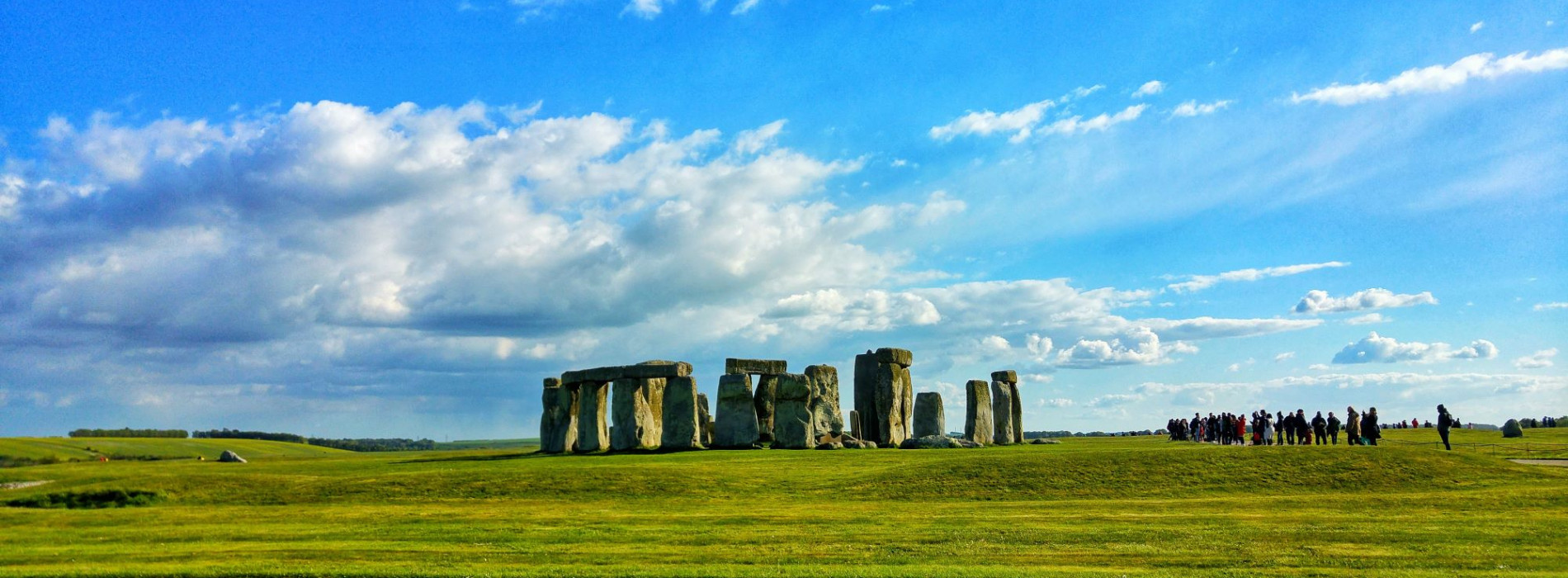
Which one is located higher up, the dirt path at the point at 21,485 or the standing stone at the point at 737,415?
the standing stone at the point at 737,415

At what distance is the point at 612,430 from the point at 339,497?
1390cm

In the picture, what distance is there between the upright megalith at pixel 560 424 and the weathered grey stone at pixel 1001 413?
1623 centimetres

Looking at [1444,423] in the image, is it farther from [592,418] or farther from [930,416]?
[592,418]

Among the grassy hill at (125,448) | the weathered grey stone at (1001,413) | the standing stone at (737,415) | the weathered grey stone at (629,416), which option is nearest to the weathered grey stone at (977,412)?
the weathered grey stone at (1001,413)

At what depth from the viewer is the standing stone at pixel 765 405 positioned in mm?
37812

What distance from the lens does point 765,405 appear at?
38.2 m

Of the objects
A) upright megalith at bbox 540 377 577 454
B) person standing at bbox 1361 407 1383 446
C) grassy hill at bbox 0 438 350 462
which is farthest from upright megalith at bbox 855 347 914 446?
grassy hill at bbox 0 438 350 462

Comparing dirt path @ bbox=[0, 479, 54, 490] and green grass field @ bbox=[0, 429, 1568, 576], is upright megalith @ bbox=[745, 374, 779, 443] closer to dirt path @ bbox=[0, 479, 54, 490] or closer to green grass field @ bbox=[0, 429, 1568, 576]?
green grass field @ bbox=[0, 429, 1568, 576]

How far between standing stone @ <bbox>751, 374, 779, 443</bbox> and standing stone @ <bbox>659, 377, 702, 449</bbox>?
3324mm

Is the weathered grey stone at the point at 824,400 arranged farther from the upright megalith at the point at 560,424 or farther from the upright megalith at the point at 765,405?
the upright megalith at the point at 560,424

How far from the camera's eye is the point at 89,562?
582 inches

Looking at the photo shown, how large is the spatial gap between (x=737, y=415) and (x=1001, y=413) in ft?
36.3

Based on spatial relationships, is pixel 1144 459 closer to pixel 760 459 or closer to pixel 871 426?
pixel 760 459

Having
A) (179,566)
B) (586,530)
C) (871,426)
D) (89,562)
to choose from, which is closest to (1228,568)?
(586,530)
